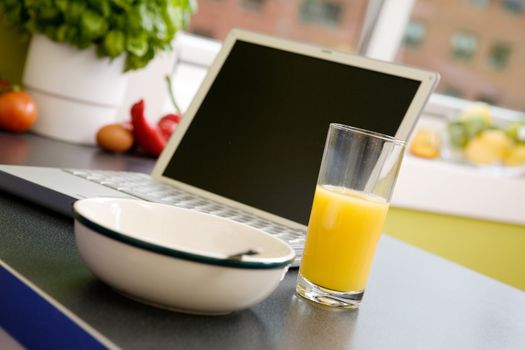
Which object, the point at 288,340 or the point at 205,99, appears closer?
the point at 288,340

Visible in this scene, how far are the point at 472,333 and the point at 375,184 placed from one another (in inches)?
7.4

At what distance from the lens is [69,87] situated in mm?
1516

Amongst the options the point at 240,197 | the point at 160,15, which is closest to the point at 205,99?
the point at 240,197

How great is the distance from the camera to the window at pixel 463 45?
2780 millimetres

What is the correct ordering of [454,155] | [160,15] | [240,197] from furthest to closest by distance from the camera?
[454,155]
[160,15]
[240,197]

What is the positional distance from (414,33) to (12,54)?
1500mm

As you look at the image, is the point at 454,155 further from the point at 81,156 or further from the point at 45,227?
the point at 45,227

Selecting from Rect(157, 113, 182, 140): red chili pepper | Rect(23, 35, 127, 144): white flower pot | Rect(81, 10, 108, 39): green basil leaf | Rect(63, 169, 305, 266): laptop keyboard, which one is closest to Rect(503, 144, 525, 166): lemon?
Rect(157, 113, 182, 140): red chili pepper

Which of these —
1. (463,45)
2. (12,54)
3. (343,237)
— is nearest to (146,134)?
(12,54)

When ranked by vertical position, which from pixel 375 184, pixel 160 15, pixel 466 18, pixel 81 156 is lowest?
pixel 81 156

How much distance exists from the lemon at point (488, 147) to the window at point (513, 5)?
576 mm

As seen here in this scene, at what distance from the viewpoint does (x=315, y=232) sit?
76cm

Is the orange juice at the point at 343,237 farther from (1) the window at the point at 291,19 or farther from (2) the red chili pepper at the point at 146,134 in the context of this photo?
→ (1) the window at the point at 291,19

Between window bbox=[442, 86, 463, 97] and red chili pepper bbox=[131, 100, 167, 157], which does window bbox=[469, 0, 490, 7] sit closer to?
window bbox=[442, 86, 463, 97]
